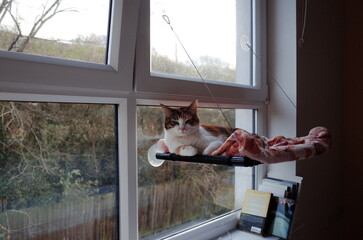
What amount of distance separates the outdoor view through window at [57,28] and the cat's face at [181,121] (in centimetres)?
28

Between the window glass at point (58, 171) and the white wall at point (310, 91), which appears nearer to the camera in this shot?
the window glass at point (58, 171)

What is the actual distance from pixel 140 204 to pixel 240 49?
0.93 metres

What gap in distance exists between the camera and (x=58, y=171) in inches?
32.2

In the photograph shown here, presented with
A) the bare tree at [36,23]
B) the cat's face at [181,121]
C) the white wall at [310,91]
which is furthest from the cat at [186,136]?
the white wall at [310,91]

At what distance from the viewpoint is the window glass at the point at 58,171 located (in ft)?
2.42

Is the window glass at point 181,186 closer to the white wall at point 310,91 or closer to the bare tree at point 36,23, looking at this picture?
the white wall at point 310,91

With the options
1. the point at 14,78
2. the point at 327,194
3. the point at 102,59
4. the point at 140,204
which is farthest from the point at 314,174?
the point at 14,78

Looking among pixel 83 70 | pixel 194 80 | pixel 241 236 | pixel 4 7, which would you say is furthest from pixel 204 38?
pixel 241 236

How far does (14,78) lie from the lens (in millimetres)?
660

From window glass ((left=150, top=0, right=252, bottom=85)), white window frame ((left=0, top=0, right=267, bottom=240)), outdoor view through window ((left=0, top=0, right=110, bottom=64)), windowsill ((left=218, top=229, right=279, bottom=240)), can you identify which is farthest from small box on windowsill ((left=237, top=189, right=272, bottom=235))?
outdoor view through window ((left=0, top=0, right=110, bottom=64))

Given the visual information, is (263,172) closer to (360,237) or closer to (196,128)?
(196,128)

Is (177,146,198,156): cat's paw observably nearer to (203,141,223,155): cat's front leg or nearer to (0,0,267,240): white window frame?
(203,141,223,155): cat's front leg

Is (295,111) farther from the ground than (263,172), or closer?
farther from the ground

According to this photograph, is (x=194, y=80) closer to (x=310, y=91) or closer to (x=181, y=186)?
(x=181, y=186)
